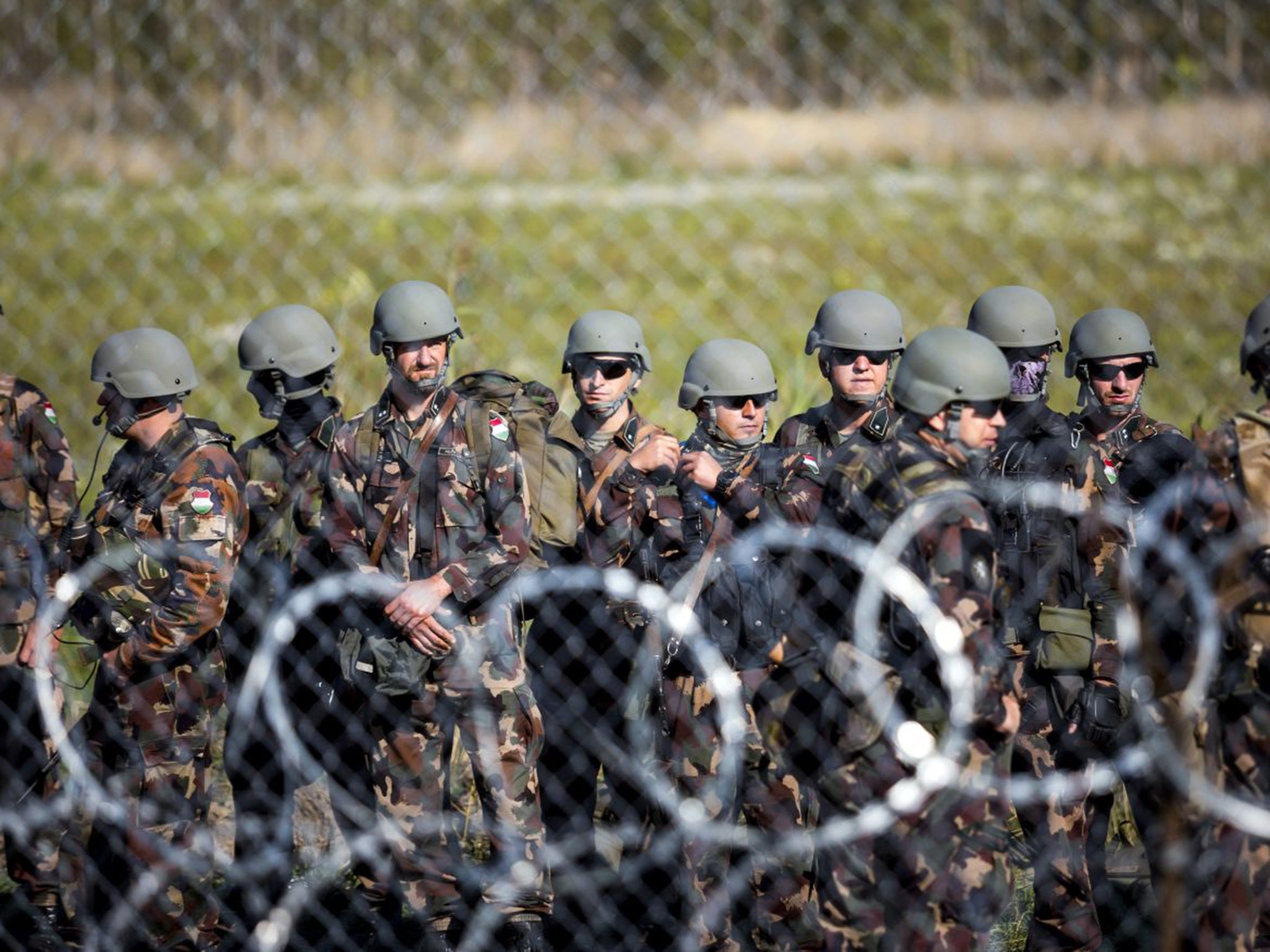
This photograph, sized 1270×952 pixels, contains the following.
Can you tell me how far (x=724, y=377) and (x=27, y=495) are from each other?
256cm

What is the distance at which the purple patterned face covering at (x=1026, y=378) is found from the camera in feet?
18.6

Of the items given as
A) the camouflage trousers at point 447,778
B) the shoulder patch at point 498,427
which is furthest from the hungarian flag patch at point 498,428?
the camouflage trousers at point 447,778

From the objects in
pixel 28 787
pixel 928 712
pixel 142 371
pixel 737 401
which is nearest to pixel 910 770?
pixel 928 712

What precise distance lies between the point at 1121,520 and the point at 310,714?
268cm

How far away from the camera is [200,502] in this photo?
5254 millimetres

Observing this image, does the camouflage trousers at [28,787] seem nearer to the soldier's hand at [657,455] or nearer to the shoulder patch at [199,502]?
the shoulder patch at [199,502]

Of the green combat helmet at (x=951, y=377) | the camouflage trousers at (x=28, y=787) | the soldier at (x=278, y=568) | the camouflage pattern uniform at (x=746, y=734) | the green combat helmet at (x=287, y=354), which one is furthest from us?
the camouflage trousers at (x=28, y=787)

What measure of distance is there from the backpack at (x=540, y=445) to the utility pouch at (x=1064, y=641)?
1527mm

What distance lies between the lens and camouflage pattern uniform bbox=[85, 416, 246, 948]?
5.25m

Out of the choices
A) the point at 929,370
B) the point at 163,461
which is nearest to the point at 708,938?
the point at 929,370

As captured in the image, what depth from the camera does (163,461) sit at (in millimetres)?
5363

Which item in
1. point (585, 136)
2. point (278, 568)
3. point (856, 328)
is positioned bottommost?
point (278, 568)

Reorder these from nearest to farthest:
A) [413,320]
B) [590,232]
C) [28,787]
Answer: [413,320] → [28,787] → [590,232]

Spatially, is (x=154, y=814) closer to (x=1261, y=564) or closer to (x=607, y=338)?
(x=607, y=338)
